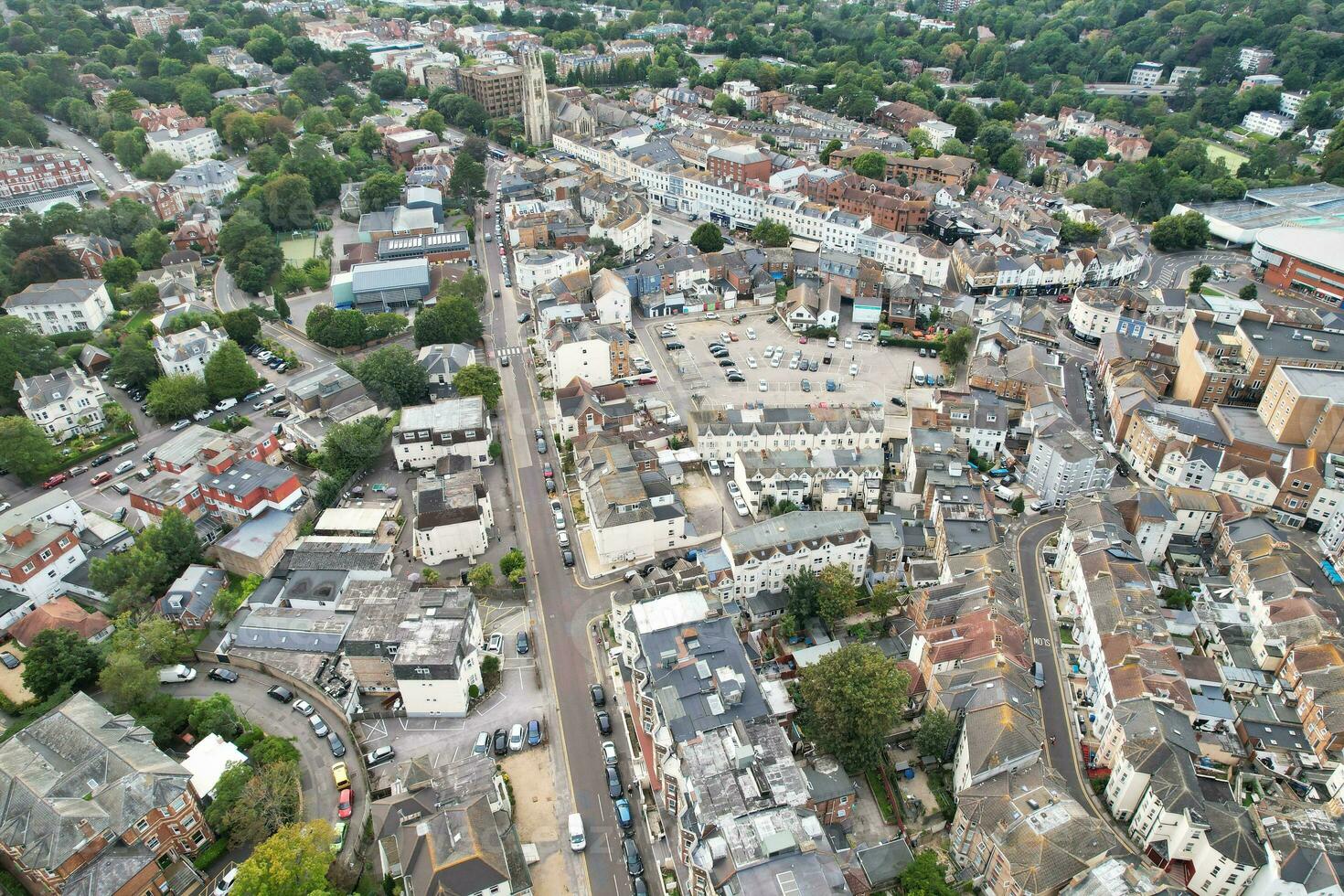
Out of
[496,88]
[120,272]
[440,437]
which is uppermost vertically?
[496,88]

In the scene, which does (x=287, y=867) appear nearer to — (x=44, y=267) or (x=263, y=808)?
(x=263, y=808)

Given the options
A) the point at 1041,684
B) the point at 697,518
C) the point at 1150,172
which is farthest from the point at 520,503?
the point at 1150,172

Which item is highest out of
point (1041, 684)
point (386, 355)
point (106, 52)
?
point (106, 52)

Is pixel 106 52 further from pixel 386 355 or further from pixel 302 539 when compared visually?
pixel 302 539

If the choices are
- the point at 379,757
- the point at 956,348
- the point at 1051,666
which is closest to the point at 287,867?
the point at 379,757

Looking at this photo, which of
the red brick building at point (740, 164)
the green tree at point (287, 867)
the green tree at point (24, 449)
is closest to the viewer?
the green tree at point (287, 867)

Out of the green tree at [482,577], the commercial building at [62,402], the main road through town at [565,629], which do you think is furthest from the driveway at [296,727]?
the commercial building at [62,402]

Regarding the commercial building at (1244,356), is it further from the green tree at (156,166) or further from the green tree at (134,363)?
the green tree at (156,166)
